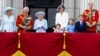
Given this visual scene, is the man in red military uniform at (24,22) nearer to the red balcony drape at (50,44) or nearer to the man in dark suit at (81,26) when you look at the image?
the red balcony drape at (50,44)

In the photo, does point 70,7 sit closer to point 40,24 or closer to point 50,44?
point 40,24

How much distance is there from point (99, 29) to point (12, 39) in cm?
438

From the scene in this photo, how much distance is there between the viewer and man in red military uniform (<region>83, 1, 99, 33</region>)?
1598cm

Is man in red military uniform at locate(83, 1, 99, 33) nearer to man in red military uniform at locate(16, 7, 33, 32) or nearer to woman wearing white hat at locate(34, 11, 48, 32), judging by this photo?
woman wearing white hat at locate(34, 11, 48, 32)

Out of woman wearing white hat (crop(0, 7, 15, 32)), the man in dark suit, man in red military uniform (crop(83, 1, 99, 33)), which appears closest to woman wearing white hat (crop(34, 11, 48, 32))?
woman wearing white hat (crop(0, 7, 15, 32))

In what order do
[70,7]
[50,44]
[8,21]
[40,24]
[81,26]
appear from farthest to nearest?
[70,7] < [8,21] < [40,24] < [81,26] < [50,44]

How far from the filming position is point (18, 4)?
1908cm

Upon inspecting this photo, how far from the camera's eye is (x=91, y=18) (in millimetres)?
16234

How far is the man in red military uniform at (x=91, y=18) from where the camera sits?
1598 cm

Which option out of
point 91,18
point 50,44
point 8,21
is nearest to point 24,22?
point 8,21

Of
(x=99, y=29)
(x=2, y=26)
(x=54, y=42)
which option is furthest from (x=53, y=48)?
(x=99, y=29)

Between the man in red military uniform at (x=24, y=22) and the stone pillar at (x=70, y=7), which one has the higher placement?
the stone pillar at (x=70, y=7)

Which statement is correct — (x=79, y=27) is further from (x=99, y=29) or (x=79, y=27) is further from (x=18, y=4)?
(x=18, y=4)

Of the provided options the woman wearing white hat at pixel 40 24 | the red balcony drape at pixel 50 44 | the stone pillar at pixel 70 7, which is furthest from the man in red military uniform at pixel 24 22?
the stone pillar at pixel 70 7
